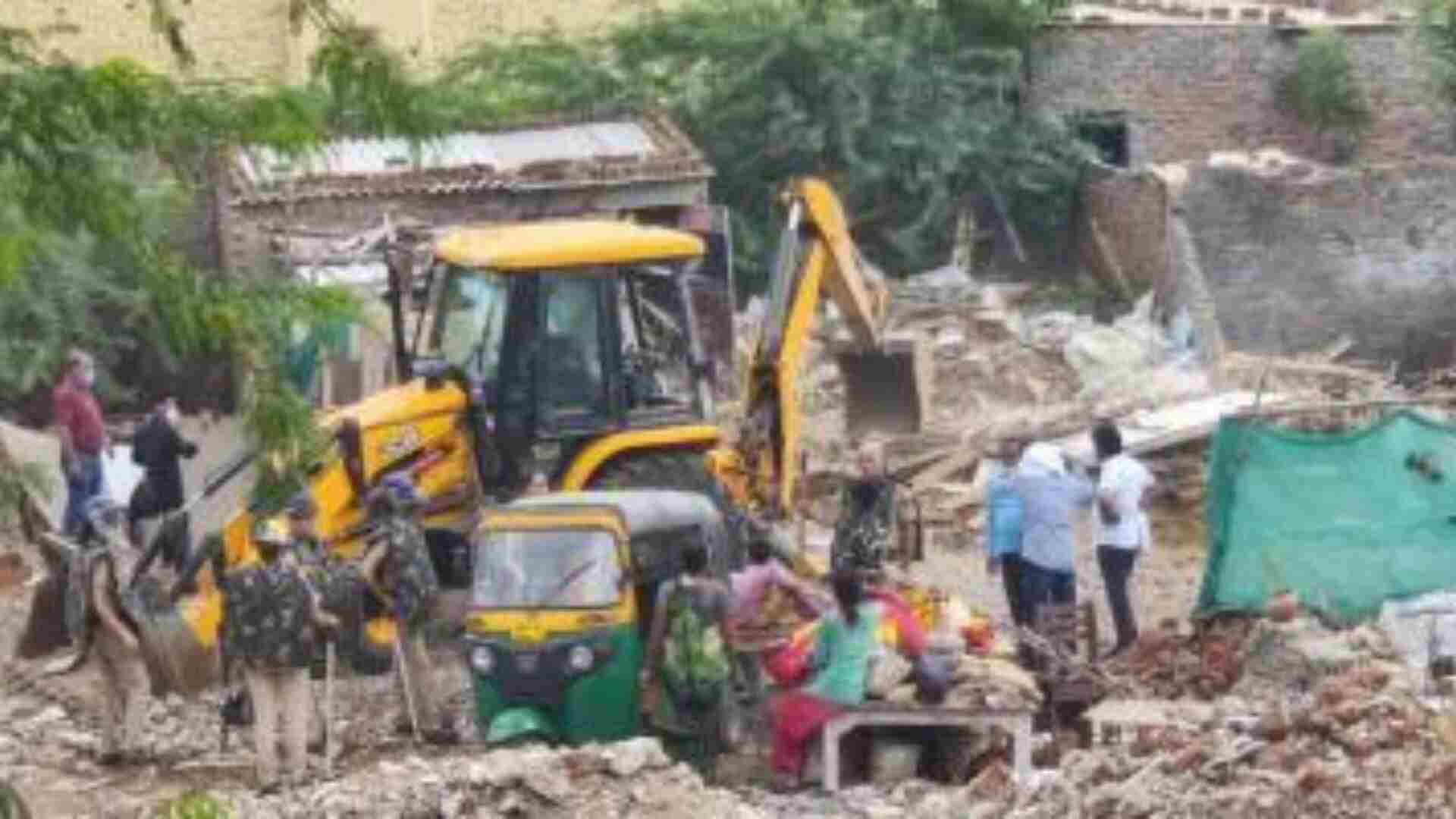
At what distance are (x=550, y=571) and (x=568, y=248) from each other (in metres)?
2.42

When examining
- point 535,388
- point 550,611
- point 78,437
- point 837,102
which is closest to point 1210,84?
point 837,102

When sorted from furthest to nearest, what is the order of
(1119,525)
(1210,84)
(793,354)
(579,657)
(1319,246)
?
(1210,84) → (1319,246) → (793,354) → (1119,525) → (579,657)

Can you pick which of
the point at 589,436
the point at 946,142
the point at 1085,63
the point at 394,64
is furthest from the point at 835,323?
the point at 394,64

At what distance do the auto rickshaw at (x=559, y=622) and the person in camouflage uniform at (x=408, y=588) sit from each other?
0.41 meters

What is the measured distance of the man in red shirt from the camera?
20250 millimetres

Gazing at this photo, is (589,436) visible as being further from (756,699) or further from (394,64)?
(394,64)

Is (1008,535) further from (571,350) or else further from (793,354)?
(571,350)

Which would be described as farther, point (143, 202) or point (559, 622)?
point (559, 622)

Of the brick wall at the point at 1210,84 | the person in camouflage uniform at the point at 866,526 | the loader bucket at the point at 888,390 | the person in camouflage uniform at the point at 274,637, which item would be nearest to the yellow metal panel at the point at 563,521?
the person in camouflage uniform at the point at 274,637

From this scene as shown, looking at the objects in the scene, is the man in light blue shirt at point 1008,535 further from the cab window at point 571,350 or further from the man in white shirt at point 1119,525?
the cab window at point 571,350

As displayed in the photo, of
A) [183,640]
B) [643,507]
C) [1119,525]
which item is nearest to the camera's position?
[643,507]

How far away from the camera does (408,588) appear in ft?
50.9

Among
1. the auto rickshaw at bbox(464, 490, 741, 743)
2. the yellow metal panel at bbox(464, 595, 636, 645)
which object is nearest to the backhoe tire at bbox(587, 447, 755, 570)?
the auto rickshaw at bbox(464, 490, 741, 743)

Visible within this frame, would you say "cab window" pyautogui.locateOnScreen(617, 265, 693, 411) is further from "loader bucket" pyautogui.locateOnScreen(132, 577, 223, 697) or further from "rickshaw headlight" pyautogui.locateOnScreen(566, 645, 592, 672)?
"rickshaw headlight" pyautogui.locateOnScreen(566, 645, 592, 672)
